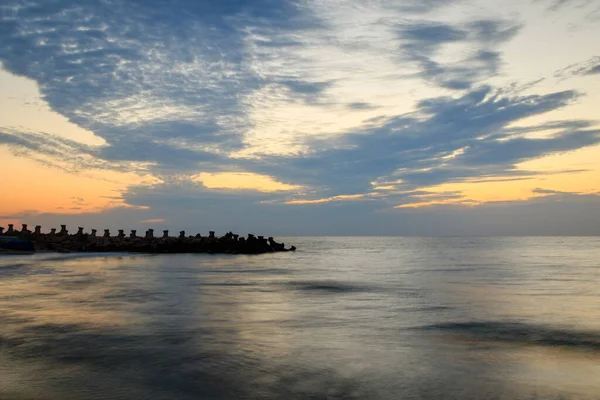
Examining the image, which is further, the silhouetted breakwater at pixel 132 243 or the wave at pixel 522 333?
the silhouetted breakwater at pixel 132 243

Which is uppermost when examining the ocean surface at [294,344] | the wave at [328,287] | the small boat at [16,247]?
the small boat at [16,247]

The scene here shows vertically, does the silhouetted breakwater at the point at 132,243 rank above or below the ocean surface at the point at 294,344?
above

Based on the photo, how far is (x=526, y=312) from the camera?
619 inches

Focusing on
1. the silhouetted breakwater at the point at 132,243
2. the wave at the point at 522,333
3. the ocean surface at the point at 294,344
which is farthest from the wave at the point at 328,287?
the silhouetted breakwater at the point at 132,243

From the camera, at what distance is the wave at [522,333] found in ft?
37.0

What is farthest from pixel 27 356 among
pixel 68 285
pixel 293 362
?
pixel 68 285

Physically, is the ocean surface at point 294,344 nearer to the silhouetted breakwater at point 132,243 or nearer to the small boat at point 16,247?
the small boat at point 16,247

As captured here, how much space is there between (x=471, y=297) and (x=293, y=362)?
12.7 meters

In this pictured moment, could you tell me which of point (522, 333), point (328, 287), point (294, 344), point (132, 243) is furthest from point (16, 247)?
point (522, 333)

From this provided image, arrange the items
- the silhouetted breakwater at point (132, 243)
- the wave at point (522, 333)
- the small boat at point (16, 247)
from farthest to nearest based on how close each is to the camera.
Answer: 1. the silhouetted breakwater at point (132, 243)
2. the small boat at point (16, 247)
3. the wave at point (522, 333)

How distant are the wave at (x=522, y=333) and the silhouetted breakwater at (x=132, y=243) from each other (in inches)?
1880

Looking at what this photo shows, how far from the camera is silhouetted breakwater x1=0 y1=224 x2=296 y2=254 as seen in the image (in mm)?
56750

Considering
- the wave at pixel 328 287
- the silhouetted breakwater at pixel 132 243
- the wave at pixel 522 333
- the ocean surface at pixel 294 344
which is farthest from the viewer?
the silhouetted breakwater at pixel 132 243

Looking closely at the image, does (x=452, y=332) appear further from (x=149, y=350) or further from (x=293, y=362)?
(x=149, y=350)
